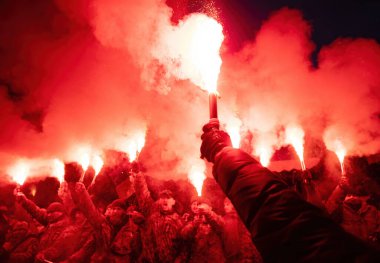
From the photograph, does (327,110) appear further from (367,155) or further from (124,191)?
(124,191)

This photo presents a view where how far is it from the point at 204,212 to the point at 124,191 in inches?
131

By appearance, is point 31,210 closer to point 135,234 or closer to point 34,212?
point 34,212

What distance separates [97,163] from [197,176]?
394 centimetres

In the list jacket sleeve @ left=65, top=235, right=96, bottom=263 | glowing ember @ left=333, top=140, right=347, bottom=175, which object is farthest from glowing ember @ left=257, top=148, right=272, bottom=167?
jacket sleeve @ left=65, top=235, right=96, bottom=263

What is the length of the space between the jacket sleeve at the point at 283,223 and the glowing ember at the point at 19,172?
450 inches

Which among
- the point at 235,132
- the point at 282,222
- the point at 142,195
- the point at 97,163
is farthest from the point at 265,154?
the point at 282,222

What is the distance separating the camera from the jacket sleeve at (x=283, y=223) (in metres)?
1.05

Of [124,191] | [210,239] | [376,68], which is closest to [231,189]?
[210,239]

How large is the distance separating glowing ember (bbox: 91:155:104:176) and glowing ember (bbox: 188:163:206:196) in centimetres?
345

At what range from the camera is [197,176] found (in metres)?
9.01

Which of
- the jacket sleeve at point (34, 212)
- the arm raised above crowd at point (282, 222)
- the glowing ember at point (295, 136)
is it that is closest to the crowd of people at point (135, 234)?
the jacket sleeve at point (34, 212)

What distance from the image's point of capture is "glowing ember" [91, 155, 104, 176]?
961 cm

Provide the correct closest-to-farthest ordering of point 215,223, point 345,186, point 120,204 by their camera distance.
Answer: point 215,223 < point 345,186 < point 120,204

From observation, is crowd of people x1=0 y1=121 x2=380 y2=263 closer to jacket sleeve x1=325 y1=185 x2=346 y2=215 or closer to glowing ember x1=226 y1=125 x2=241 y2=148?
jacket sleeve x1=325 y1=185 x2=346 y2=215
